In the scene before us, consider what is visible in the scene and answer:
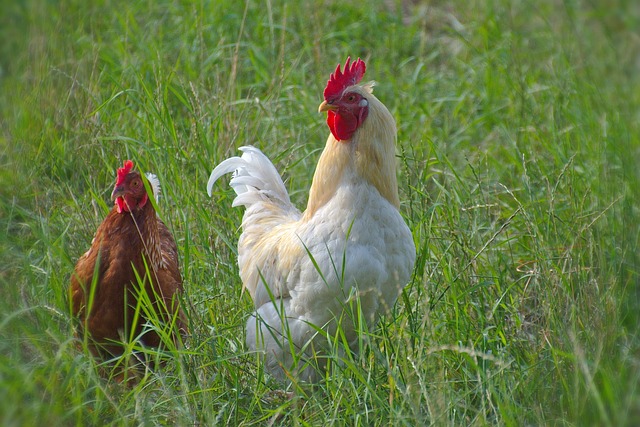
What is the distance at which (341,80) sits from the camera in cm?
354

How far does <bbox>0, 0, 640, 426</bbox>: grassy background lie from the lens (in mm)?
3045

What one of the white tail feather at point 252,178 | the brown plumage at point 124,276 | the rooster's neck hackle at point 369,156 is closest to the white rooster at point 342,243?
the rooster's neck hackle at point 369,156

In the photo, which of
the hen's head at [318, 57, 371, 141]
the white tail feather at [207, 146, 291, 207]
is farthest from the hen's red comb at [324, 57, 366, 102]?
the white tail feather at [207, 146, 291, 207]

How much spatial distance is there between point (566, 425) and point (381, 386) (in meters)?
0.79

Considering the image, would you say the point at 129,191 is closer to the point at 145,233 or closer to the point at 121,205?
the point at 121,205

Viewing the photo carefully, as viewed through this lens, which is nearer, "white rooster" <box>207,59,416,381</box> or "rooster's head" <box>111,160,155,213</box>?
"white rooster" <box>207,59,416,381</box>

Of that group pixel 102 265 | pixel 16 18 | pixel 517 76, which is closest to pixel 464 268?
pixel 102 265

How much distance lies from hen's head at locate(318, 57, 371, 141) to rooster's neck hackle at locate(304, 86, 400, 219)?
0.02 m

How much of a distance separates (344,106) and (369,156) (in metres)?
0.24

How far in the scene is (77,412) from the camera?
280cm

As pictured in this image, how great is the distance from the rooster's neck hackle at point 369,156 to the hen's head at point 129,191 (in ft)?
2.78

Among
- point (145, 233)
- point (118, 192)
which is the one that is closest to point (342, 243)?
point (145, 233)

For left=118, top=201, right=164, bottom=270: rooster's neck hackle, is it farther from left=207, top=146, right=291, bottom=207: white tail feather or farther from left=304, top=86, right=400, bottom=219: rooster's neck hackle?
left=304, top=86, right=400, bottom=219: rooster's neck hackle

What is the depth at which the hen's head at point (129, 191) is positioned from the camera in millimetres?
3693
